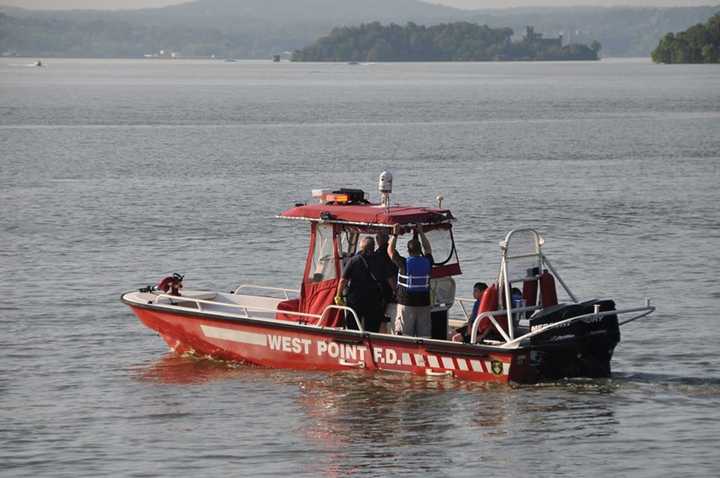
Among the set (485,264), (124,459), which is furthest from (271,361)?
(485,264)

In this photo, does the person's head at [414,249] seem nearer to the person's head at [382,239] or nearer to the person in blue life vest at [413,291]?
the person in blue life vest at [413,291]

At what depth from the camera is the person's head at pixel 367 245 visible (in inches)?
708

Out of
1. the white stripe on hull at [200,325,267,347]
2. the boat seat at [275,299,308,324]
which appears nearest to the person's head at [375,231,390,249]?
the boat seat at [275,299,308,324]

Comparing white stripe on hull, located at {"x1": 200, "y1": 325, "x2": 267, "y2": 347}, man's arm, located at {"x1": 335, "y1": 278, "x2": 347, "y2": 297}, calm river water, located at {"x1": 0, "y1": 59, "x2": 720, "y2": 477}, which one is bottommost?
calm river water, located at {"x1": 0, "y1": 59, "x2": 720, "y2": 477}

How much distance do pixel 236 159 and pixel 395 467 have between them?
144 feet

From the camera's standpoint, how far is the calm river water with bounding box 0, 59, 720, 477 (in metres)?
15.5

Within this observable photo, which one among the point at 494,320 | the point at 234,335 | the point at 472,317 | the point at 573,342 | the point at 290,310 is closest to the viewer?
the point at 494,320

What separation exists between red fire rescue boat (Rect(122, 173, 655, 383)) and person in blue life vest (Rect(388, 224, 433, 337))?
260 mm

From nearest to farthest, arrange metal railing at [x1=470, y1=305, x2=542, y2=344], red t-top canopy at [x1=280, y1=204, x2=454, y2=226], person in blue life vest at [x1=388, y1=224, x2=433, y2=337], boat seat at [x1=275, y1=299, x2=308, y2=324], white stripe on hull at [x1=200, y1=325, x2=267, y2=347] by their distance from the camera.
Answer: metal railing at [x1=470, y1=305, x2=542, y2=344] → person in blue life vest at [x1=388, y1=224, x2=433, y2=337] → red t-top canopy at [x1=280, y1=204, x2=454, y2=226] → boat seat at [x1=275, y1=299, x2=308, y2=324] → white stripe on hull at [x1=200, y1=325, x2=267, y2=347]

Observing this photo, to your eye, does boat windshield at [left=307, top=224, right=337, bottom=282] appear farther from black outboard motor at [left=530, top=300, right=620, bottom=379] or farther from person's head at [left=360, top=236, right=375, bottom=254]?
black outboard motor at [left=530, top=300, right=620, bottom=379]

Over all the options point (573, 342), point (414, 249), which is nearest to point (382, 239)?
point (414, 249)

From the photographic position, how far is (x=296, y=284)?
Answer: 26.7 m

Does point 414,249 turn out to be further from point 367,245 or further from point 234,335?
point 234,335

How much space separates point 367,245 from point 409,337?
1.34 metres
